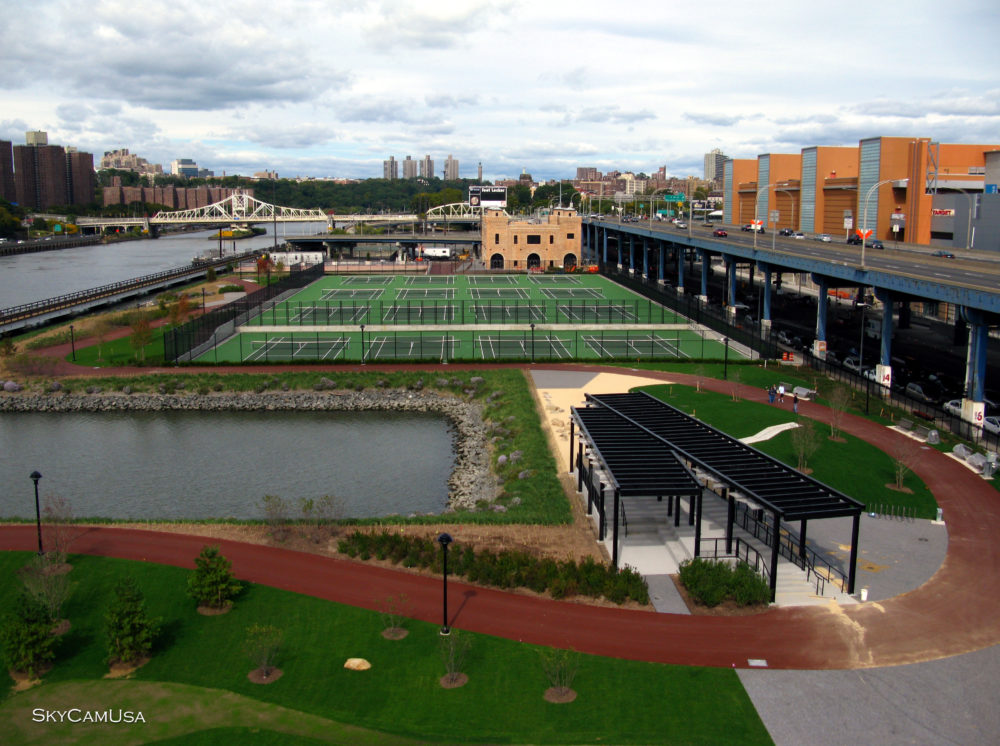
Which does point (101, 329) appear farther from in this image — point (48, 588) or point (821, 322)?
point (821, 322)

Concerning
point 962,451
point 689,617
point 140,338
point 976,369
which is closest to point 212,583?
point 689,617

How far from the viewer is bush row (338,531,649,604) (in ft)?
72.3

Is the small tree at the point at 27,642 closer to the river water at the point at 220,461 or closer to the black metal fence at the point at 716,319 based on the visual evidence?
the river water at the point at 220,461

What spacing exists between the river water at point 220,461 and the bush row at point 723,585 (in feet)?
42.1

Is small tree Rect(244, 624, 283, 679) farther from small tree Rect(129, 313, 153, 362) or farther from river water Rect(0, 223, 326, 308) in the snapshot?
river water Rect(0, 223, 326, 308)

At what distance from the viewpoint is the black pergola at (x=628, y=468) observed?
2322cm

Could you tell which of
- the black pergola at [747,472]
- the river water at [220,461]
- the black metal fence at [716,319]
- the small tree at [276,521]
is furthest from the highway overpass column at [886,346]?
the small tree at [276,521]

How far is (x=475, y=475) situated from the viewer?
36375 mm

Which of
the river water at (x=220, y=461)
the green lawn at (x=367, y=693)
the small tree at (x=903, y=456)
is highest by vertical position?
the small tree at (x=903, y=456)

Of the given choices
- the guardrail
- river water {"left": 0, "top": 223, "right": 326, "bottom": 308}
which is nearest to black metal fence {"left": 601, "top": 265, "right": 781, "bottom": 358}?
the guardrail

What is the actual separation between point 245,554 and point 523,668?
33.7 feet

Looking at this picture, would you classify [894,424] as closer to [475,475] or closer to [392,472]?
[475,475]

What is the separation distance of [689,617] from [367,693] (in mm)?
8280

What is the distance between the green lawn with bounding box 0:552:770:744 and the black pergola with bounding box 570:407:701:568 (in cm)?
544
